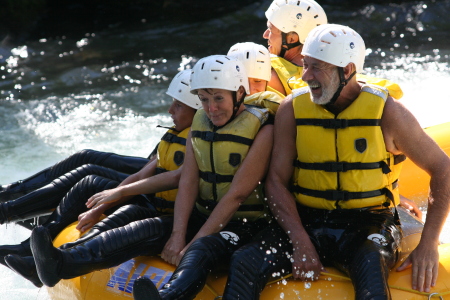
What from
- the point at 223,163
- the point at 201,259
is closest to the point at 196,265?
the point at 201,259

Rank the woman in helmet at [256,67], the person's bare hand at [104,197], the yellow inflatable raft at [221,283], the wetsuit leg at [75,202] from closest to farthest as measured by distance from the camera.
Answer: the yellow inflatable raft at [221,283]
the person's bare hand at [104,197]
the woman in helmet at [256,67]
the wetsuit leg at [75,202]

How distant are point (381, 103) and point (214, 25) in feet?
28.9

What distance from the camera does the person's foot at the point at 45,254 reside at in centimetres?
267

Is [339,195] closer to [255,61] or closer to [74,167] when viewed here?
[255,61]

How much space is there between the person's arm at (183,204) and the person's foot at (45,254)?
1.78ft

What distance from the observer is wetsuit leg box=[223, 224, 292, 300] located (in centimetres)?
253

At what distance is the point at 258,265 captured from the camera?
104 inches

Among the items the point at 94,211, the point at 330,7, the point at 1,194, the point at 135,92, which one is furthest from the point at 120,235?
the point at 330,7

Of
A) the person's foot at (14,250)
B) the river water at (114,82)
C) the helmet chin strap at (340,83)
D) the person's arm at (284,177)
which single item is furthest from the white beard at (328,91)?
the river water at (114,82)

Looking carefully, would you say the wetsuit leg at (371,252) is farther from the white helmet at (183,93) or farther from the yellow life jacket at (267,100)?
the white helmet at (183,93)

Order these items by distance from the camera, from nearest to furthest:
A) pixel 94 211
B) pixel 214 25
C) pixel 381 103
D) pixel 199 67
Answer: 1. pixel 381 103
2. pixel 199 67
3. pixel 94 211
4. pixel 214 25

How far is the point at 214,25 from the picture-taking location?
37.1 ft

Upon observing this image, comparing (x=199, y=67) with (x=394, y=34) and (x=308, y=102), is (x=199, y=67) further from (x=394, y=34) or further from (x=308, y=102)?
(x=394, y=34)

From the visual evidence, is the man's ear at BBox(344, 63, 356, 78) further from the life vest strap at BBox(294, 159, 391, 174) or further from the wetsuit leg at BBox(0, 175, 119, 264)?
the wetsuit leg at BBox(0, 175, 119, 264)
